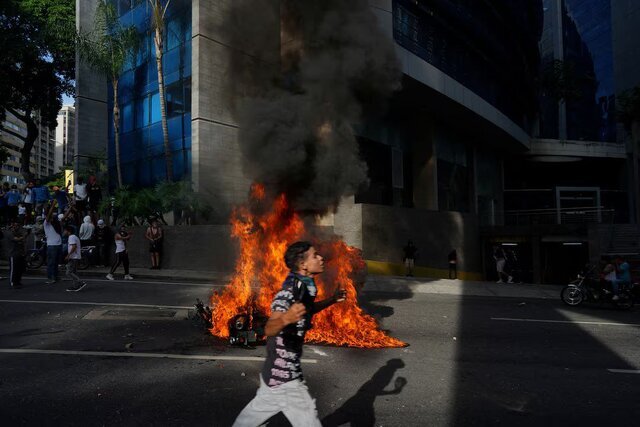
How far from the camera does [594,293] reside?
10.8 meters

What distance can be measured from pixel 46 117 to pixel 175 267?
63.8 ft

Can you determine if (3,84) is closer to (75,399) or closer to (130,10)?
(130,10)

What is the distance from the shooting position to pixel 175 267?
14.8m

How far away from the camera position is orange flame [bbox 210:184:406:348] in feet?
21.3

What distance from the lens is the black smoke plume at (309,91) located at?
7977 mm

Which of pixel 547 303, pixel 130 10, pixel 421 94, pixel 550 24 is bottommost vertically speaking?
pixel 547 303

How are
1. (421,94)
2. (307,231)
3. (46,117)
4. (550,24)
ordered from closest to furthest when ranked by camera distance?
1. (307,231)
2. (421,94)
3. (46,117)
4. (550,24)

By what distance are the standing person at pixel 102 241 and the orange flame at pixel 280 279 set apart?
27.5 ft

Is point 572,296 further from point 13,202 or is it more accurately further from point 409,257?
point 13,202

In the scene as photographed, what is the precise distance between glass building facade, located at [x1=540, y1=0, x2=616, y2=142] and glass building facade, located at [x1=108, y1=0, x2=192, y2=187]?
32136mm

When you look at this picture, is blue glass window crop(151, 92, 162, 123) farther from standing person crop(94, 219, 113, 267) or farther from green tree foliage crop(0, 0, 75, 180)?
standing person crop(94, 219, 113, 267)

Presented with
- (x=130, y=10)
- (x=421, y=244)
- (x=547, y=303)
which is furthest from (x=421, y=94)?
(x=130, y=10)

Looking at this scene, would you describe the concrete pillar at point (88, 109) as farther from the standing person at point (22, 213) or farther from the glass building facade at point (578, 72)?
the glass building facade at point (578, 72)

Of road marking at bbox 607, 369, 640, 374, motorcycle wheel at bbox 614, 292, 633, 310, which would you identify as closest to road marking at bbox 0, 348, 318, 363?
road marking at bbox 607, 369, 640, 374
